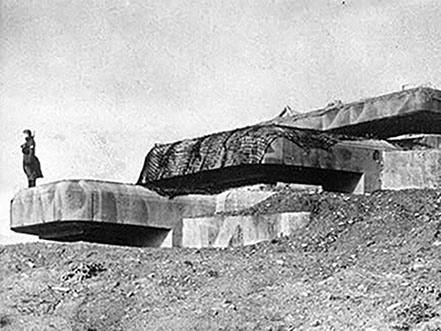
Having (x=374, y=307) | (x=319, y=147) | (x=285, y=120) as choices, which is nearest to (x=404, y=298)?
(x=374, y=307)

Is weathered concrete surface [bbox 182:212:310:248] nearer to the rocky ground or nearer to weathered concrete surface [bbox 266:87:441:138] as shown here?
the rocky ground

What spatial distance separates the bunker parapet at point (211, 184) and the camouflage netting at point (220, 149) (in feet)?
0.06

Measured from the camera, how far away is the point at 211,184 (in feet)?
53.7

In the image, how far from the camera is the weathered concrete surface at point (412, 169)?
564 inches

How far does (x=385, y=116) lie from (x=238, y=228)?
212 inches

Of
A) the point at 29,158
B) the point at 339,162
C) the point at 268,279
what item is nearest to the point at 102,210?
the point at 29,158

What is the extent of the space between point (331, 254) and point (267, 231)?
1545 millimetres

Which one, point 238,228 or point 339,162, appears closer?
point 238,228

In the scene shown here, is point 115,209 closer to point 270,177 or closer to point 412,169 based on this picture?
point 270,177

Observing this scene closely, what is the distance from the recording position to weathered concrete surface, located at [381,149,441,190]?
14336mm

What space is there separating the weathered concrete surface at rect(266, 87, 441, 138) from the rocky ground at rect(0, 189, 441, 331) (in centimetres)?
404

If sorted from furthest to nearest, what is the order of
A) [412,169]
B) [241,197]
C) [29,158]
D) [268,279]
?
[29,158] < [241,197] < [412,169] < [268,279]

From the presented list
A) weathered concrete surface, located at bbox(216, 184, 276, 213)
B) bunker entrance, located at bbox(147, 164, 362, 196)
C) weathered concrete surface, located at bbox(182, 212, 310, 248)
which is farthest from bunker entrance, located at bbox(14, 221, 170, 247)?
weathered concrete surface, located at bbox(182, 212, 310, 248)

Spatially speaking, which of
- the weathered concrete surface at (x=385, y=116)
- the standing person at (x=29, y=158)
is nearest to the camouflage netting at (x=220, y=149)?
the standing person at (x=29, y=158)
